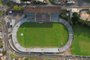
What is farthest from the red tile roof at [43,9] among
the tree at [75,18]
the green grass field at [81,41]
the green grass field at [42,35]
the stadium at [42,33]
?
the green grass field at [81,41]

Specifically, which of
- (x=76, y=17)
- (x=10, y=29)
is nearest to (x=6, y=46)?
(x=10, y=29)

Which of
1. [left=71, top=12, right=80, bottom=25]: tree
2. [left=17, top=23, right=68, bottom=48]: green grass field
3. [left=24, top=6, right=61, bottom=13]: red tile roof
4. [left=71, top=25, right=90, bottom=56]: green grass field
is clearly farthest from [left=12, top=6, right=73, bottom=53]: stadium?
[left=71, top=12, right=80, bottom=25]: tree

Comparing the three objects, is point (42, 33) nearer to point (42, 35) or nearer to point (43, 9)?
point (42, 35)

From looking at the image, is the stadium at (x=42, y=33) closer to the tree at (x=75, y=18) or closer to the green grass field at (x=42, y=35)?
the green grass field at (x=42, y=35)

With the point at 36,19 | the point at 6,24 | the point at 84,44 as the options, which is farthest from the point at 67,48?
the point at 6,24

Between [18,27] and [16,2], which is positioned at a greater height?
[16,2]

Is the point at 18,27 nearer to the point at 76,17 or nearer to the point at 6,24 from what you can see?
the point at 6,24
